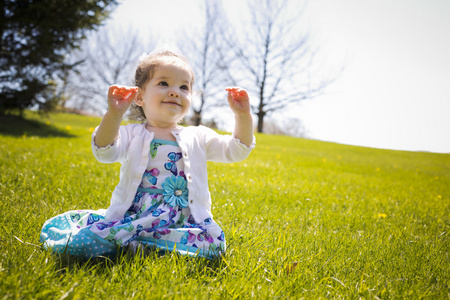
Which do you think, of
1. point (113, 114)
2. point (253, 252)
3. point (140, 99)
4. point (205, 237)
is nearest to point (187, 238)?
point (205, 237)

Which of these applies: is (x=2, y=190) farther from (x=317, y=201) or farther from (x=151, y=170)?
(x=317, y=201)

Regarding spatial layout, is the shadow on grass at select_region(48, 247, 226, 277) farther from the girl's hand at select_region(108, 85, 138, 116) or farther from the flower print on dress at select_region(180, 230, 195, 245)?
the girl's hand at select_region(108, 85, 138, 116)

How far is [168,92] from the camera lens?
193 centimetres

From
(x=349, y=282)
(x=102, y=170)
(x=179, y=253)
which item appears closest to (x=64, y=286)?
(x=179, y=253)

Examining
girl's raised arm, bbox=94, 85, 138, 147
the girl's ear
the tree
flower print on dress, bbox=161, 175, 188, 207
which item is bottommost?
flower print on dress, bbox=161, 175, 188, 207

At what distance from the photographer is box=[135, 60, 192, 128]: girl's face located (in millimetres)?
1937

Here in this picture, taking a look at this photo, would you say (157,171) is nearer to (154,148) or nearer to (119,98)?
(154,148)

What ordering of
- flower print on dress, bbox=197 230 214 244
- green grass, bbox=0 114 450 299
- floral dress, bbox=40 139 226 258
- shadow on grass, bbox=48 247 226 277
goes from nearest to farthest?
1. green grass, bbox=0 114 450 299
2. shadow on grass, bbox=48 247 226 277
3. floral dress, bbox=40 139 226 258
4. flower print on dress, bbox=197 230 214 244

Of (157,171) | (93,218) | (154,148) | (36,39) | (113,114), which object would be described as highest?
(36,39)

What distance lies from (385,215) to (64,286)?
3169 mm

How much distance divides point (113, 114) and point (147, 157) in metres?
0.35

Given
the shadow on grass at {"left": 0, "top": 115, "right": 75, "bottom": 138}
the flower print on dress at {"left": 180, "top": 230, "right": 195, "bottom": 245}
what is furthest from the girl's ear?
the shadow on grass at {"left": 0, "top": 115, "right": 75, "bottom": 138}

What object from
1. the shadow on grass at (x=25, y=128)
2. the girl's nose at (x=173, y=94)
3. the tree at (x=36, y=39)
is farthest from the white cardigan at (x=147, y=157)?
the tree at (x=36, y=39)

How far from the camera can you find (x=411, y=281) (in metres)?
1.70
